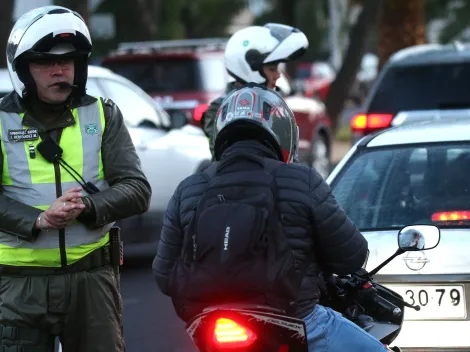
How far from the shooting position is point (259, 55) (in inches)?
298

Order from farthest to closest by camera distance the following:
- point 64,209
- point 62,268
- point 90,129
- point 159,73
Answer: point 159,73, point 90,129, point 62,268, point 64,209

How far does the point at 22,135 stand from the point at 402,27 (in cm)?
1887

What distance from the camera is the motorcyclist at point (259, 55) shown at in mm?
7512

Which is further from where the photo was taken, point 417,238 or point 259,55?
point 259,55

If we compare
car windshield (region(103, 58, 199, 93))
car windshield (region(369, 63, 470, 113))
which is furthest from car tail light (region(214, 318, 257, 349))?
car windshield (region(103, 58, 199, 93))

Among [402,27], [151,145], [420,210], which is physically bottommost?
[402,27]

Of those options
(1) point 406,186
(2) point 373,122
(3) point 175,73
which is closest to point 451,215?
(1) point 406,186

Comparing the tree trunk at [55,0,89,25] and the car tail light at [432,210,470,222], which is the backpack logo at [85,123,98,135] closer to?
the car tail light at [432,210,470,222]

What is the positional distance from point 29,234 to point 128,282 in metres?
6.29

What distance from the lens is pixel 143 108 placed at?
11.6m

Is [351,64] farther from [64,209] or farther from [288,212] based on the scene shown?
[288,212]

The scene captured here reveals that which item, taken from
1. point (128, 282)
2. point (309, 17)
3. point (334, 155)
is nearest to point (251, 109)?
point (128, 282)

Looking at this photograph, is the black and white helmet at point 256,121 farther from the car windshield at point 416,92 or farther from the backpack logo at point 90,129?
the car windshield at point 416,92

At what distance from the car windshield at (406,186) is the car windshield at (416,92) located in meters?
4.66
